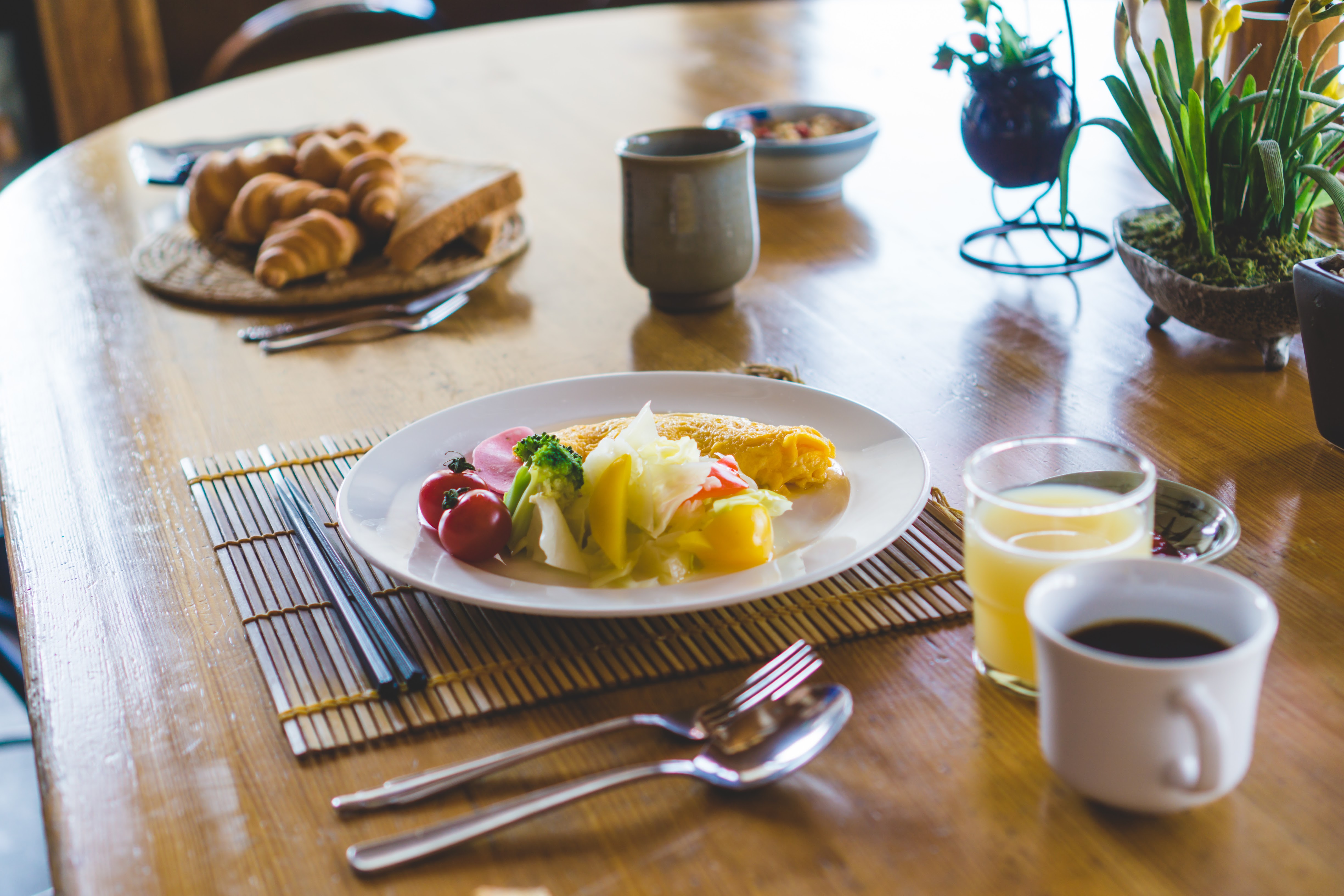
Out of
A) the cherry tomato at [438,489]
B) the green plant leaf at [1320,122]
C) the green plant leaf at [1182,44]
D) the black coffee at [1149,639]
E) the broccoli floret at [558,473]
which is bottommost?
the cherry tomato at [438,489]

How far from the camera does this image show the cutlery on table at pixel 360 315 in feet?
4.33

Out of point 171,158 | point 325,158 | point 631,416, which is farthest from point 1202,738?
point 171,158

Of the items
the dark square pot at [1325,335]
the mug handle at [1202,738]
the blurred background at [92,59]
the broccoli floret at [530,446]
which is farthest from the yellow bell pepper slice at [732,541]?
the blurred background at [92,59]

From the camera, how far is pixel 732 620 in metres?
0.75

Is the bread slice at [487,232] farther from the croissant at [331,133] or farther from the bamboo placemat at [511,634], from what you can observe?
the bamboo placemat at [511,634]

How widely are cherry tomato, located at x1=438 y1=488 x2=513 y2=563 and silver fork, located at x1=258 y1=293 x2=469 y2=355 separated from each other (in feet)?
1.97

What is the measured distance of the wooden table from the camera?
0.57 m

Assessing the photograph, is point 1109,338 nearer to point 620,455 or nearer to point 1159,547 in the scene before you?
point 1159,547

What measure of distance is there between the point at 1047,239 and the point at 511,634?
3.18ft

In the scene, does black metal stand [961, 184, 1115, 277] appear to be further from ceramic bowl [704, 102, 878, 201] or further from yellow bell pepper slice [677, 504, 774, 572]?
yellow bell pepper slice [677, 504, 774, 572]

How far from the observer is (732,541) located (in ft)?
2.41

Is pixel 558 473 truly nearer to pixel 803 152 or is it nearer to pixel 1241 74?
pixel 1241 74

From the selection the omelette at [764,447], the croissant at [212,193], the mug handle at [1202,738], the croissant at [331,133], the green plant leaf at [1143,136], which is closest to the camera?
the mug handle at [1202,738]

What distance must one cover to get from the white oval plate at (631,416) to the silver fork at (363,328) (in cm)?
36
